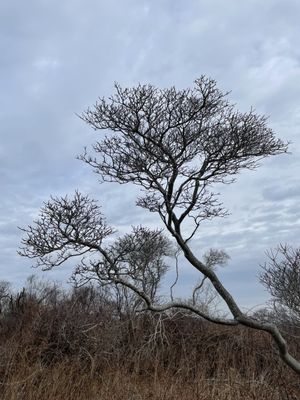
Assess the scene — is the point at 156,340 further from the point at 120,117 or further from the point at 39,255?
the point at 120,117

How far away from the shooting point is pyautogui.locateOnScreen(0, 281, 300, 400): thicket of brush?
8.63 meters

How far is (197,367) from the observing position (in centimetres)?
1121

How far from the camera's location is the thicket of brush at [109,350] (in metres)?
8.63

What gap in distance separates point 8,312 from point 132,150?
7.64 m

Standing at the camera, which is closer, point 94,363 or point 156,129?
point 156,129

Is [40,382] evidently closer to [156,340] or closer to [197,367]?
[197,367]

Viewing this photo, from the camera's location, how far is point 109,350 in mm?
12539

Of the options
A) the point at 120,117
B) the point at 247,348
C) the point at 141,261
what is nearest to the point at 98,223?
the point at 120,117

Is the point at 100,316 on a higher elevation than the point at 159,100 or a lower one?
lower

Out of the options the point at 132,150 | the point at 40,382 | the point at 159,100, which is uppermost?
the point at 159,100

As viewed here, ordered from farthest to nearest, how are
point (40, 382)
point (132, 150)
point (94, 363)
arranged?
point (94, 363)
point (132, 150)
point (40, 382)

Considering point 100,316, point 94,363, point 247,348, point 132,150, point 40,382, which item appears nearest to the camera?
point 40,382

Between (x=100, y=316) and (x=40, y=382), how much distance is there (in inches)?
220

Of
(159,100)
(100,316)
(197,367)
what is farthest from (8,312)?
(159,100)
